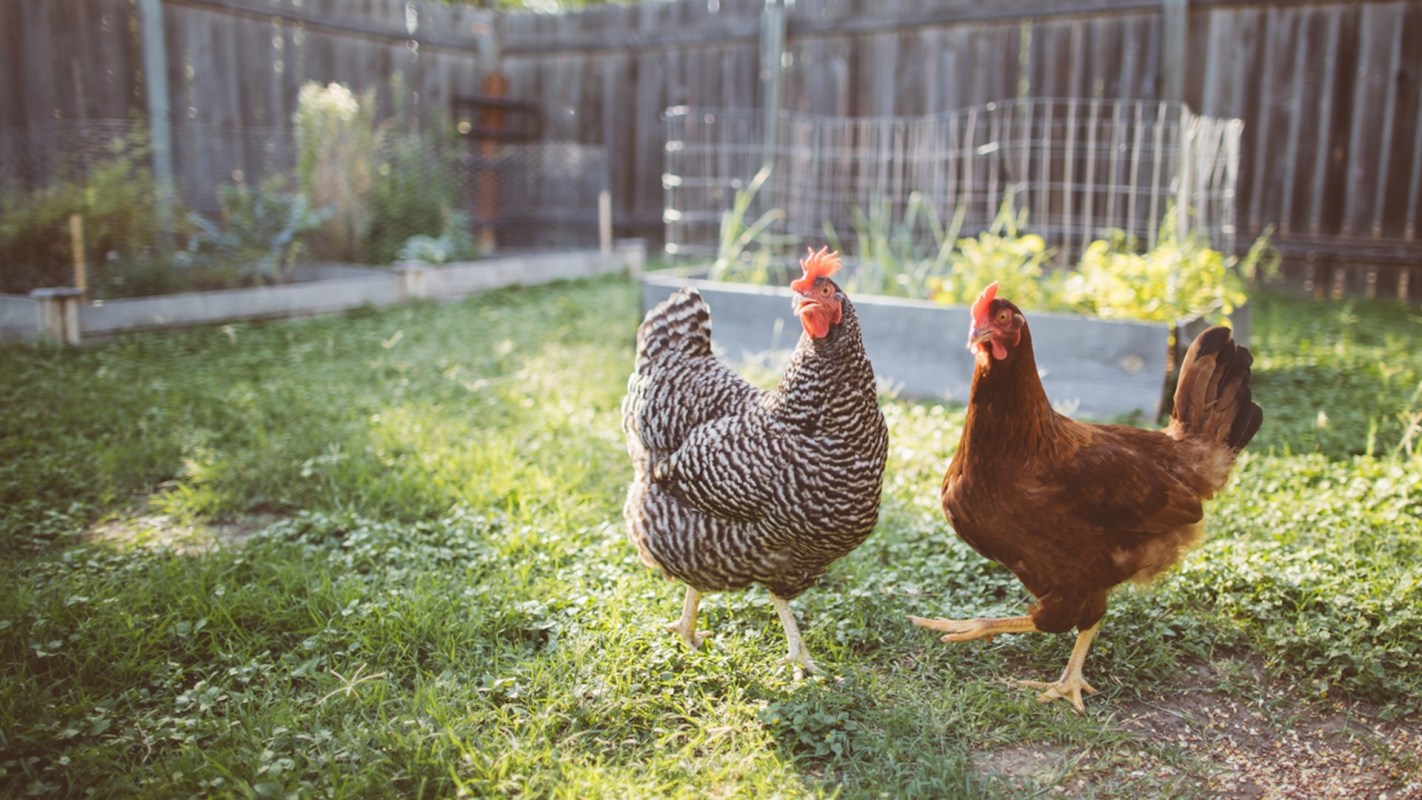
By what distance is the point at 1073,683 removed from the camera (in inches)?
96.9

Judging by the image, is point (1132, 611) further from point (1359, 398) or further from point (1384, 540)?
point (1359, 398)

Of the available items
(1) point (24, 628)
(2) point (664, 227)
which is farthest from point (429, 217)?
(1) point (24, 628)

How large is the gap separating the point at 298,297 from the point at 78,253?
1.36m

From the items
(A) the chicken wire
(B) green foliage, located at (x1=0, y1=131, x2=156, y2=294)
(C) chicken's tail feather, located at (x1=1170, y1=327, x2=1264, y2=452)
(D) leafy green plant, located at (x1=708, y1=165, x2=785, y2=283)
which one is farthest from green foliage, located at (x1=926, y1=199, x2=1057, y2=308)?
(B) green foliage, located at (x1=0, y1=131, x2=156, y2=294)

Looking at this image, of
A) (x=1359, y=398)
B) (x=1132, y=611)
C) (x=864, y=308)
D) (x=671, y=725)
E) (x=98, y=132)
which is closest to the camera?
(x=671, y=725)

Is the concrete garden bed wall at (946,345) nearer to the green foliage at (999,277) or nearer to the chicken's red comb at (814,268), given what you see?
the green foliage at (999,277)

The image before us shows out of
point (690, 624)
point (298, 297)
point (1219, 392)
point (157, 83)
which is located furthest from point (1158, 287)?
point (157, 83)

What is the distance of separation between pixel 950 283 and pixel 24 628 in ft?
14.1

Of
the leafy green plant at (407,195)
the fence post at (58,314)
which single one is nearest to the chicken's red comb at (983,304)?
the fence post at (58,314)

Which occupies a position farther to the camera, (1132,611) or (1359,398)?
(1359,398)

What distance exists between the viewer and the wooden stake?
18.7 ft

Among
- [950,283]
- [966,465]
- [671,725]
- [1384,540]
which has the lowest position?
[671,725]

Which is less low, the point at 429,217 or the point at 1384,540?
the point at 429,217

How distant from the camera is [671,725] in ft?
7.66
